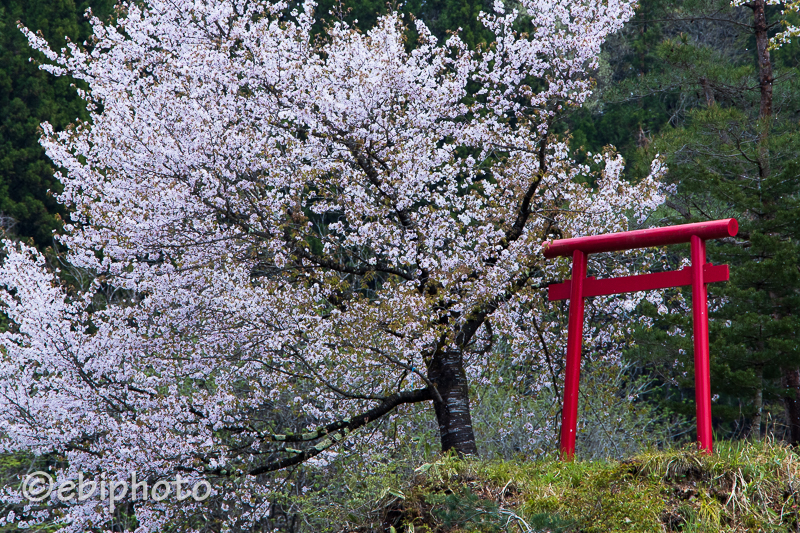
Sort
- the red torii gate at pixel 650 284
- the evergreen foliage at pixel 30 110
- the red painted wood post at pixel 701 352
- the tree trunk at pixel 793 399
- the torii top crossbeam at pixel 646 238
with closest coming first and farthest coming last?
the red painted wood post at pixel 701 352
the red torii gate at pixel 650 284
the torii top crossbeam at pixel 646 238
the tree trunk at pixel 793 399
the evergreen foliage at pixel 30 110

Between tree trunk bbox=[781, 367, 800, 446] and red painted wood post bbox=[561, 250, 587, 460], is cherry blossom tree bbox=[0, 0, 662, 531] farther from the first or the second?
tree trunk bbox=[781, 367, 800, 446]

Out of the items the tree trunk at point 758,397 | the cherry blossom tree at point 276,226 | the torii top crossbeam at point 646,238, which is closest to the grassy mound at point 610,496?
the torii top crossbeam at point 646,238

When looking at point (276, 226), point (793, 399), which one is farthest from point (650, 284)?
point (793, 399)

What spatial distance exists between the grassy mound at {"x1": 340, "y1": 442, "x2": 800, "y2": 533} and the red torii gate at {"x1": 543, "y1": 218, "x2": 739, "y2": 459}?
27cm

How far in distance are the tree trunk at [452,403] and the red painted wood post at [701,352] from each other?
247cm

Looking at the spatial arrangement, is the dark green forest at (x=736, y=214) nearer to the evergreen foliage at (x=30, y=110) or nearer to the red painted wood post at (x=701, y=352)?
the evergreen foliage at (x=30, y=110)

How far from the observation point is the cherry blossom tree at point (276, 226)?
19.3 feet

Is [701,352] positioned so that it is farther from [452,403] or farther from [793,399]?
[793,399]

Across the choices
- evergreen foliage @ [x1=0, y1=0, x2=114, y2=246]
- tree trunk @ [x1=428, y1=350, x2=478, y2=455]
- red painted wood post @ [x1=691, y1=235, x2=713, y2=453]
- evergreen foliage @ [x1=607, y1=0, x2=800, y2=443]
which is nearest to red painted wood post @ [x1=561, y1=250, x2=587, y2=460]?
red painted wood post @ [x1=691, y1=235, x2=713, y2=453]

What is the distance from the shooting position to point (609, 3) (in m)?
6.45

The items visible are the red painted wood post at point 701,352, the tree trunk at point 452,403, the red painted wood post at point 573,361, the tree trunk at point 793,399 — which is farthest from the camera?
the tree trunk at point 793,399

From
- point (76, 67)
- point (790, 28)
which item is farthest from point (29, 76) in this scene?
point (790, 28)

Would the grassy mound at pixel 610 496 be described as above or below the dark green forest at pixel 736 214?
below

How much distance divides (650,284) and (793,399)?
467cm
